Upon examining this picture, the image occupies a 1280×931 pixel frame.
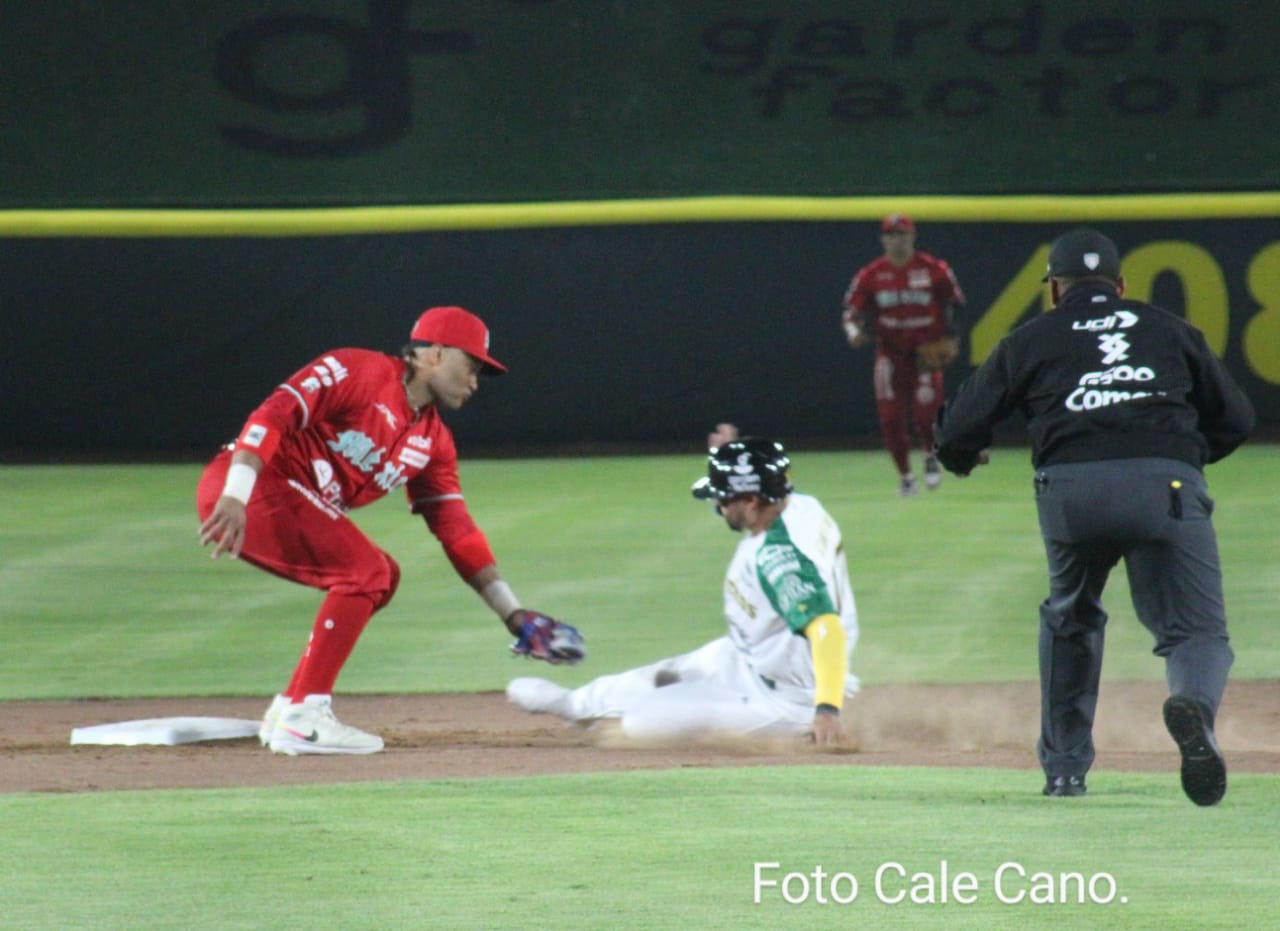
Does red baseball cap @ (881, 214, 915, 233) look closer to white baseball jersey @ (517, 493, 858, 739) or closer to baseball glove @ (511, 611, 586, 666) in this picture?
white baseball jersey @ (517, 493, 858, 739)

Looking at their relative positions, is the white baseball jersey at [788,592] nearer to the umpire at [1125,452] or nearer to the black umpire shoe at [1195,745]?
the umpire at [1125,452]

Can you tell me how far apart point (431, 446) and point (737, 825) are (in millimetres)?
2478

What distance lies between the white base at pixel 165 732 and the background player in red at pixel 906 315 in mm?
9366

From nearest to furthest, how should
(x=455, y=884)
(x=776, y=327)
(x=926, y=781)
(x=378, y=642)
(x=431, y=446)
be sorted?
1. (x=455, y=884)
2. (x=926, y=781)
3. (x=431, y=446)
4. (x=378, y=642)
5. (x=776, y=327)

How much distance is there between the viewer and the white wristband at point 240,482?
7398 mm

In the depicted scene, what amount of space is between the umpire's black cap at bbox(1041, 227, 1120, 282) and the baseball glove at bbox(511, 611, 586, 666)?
2.40 m

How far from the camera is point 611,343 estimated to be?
20250 millimetres

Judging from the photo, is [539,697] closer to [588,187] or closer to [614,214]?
[614,214]

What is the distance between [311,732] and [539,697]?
96 cm

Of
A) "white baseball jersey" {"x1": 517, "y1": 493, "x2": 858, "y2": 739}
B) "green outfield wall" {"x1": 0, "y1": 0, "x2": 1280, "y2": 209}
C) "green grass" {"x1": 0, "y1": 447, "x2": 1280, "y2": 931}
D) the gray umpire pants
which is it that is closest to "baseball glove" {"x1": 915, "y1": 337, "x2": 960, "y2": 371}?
"green outfield wall" {"x1": 0, "y1": 0, "x2": 1280, "y2": 209}

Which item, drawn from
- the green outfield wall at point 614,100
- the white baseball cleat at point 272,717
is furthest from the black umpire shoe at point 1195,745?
the green outfield wall at point 614,100

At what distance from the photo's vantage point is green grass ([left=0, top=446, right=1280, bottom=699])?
35.0 ft

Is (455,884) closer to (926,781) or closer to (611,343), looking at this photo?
(926,781)

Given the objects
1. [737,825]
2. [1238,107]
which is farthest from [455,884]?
[1238,107]
